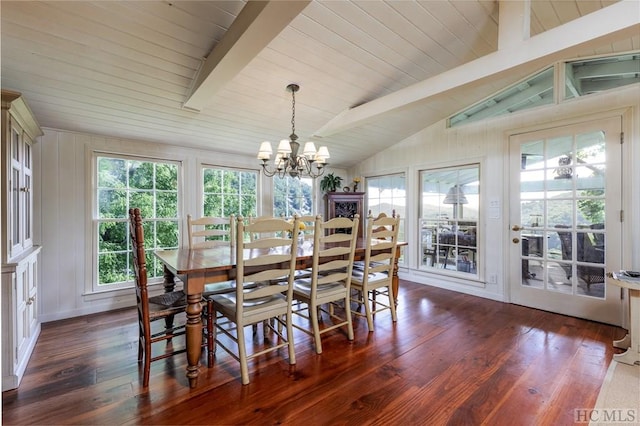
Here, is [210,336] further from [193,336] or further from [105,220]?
[105,220]

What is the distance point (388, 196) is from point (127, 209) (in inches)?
152

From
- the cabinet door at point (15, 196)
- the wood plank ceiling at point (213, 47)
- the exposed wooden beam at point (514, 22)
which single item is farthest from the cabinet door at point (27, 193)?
the exposed wooden beam at point (514, 22)

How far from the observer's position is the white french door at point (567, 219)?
118 inches

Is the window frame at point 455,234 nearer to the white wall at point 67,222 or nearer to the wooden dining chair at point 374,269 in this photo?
the wooden dining chair at point 374,269

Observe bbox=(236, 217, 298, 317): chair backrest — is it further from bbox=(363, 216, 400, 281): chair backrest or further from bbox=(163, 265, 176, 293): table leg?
bbox=(163, 265, 176, 293): table leg

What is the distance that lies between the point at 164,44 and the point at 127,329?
100 inches

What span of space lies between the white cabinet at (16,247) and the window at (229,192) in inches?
70.4

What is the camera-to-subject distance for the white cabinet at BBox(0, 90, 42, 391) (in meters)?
1.96

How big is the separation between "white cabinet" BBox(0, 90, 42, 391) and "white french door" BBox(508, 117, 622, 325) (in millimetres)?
4713

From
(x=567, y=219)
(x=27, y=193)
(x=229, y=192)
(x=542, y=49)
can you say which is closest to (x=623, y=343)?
(x=567, y=219)

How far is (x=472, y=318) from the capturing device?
3156mm

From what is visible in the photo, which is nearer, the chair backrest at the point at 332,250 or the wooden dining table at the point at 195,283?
the wooden dining table at the point at 195,283

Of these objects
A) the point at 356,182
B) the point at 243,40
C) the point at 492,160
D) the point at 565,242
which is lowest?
the point at 565,242

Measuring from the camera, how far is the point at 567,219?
10.7 feet
